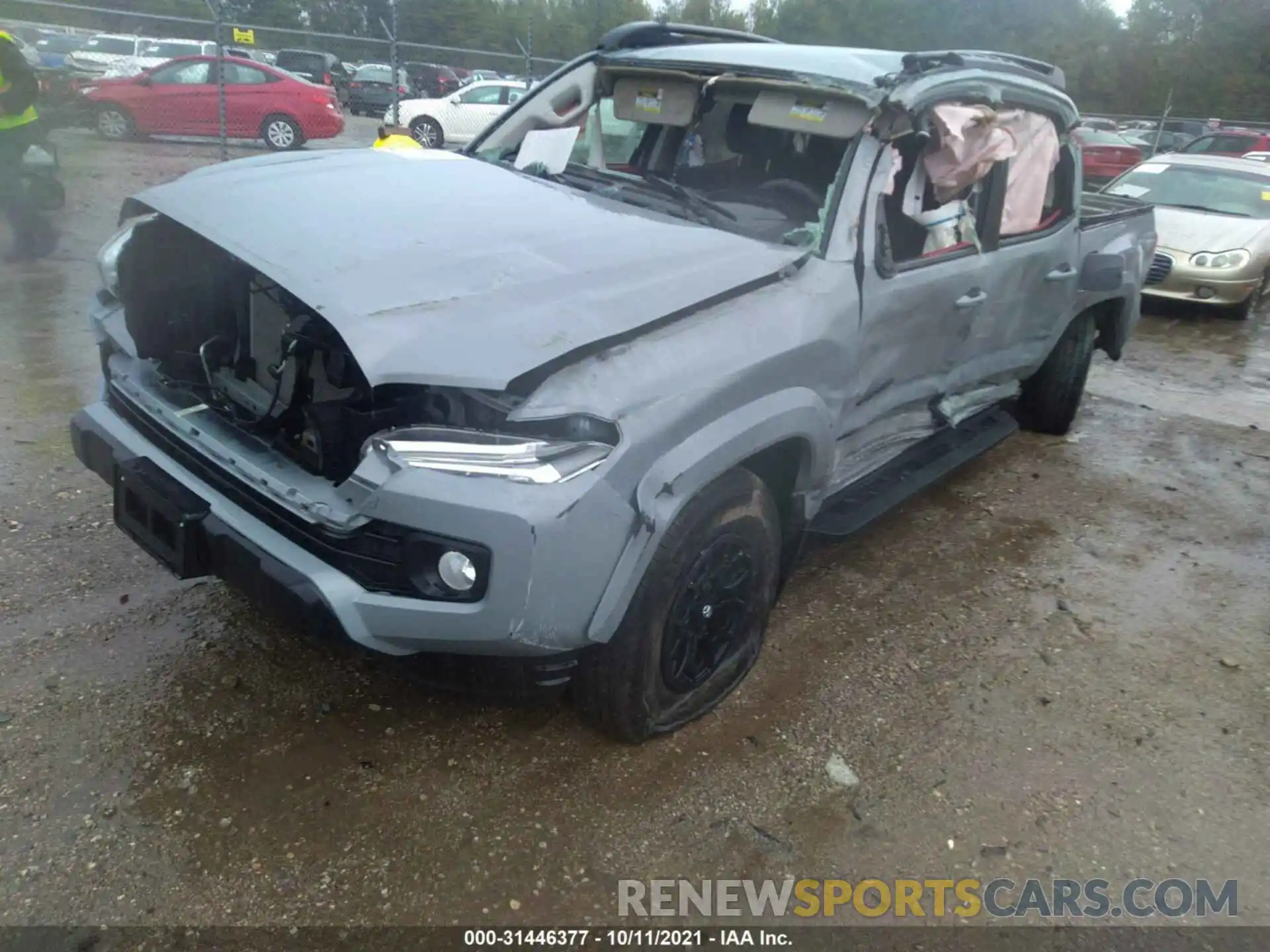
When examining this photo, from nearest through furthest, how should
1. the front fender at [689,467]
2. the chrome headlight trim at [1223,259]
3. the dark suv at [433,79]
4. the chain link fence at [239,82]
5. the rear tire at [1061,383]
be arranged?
1. the front fender at [689,467]
2. the rear tire at [1061,383]
3. the chrome headlight trim at [1223,259]
4. the chain link fence at [239,82]
5. the dark suv at [433,79]

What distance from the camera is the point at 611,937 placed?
2.27 meters

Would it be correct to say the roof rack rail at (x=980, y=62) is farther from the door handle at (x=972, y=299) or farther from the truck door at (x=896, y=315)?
the door handle at (x=972, y=299)

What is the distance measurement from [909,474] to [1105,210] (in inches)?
95.1

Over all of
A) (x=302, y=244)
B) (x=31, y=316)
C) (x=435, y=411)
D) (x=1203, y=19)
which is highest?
(x=1203, y=19)

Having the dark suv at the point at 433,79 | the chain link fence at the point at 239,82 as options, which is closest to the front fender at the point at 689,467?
the chain link fence at the point at 239,82

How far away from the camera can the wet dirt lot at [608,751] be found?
2363mm

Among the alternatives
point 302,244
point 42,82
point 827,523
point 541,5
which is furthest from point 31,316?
point 541,5

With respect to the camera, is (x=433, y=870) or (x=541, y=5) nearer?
(x=433, y=870)

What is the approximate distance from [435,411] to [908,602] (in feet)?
7.20

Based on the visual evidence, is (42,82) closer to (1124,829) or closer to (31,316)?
(31,316)

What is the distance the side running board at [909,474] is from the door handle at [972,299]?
620 millimetres

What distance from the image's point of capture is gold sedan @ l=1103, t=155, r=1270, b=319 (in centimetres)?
884

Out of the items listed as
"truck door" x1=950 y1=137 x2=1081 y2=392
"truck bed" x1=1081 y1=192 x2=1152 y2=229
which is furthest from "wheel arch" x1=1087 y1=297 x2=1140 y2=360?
"truck door" x1=950 y1=137 x2=1081 y2=392

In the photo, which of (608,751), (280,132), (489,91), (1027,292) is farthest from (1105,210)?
(489,91)
